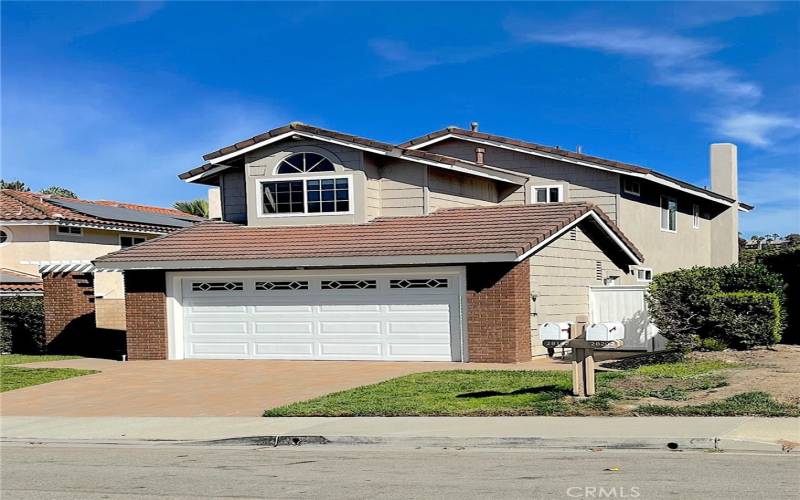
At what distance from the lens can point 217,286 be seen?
72.5 feet

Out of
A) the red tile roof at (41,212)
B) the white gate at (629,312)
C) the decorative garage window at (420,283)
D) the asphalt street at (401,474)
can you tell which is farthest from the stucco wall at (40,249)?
the asphalt street at (401,474)

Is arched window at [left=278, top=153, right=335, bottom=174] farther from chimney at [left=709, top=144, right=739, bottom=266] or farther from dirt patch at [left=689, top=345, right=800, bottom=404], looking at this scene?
chimney at [left=709, top=144, right=739, bottom=266]

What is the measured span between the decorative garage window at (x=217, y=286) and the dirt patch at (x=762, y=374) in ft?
35.0

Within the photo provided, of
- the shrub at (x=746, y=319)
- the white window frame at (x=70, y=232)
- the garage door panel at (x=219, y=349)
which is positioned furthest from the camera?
the white window frame at (x=70, y=232)

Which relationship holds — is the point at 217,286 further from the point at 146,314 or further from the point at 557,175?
the point at 557,175

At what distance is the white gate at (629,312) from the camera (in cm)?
2188

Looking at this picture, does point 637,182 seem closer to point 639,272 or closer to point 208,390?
point 639,272

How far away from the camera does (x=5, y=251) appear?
31.9 m

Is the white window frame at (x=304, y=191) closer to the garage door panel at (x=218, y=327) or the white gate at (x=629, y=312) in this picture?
the garage door panel at (x=218, y=327)

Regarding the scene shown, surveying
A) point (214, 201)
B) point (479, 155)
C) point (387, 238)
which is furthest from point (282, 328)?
point (214, 201)

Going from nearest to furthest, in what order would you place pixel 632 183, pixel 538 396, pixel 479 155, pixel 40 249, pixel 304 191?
pixel 538 396
pixel 304 191
pixel 479 155
pixel 632 183
pixel 40 249

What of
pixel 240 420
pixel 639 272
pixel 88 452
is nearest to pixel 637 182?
pixel 639 272

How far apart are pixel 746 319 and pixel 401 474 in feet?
37.3

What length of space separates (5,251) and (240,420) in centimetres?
2230
